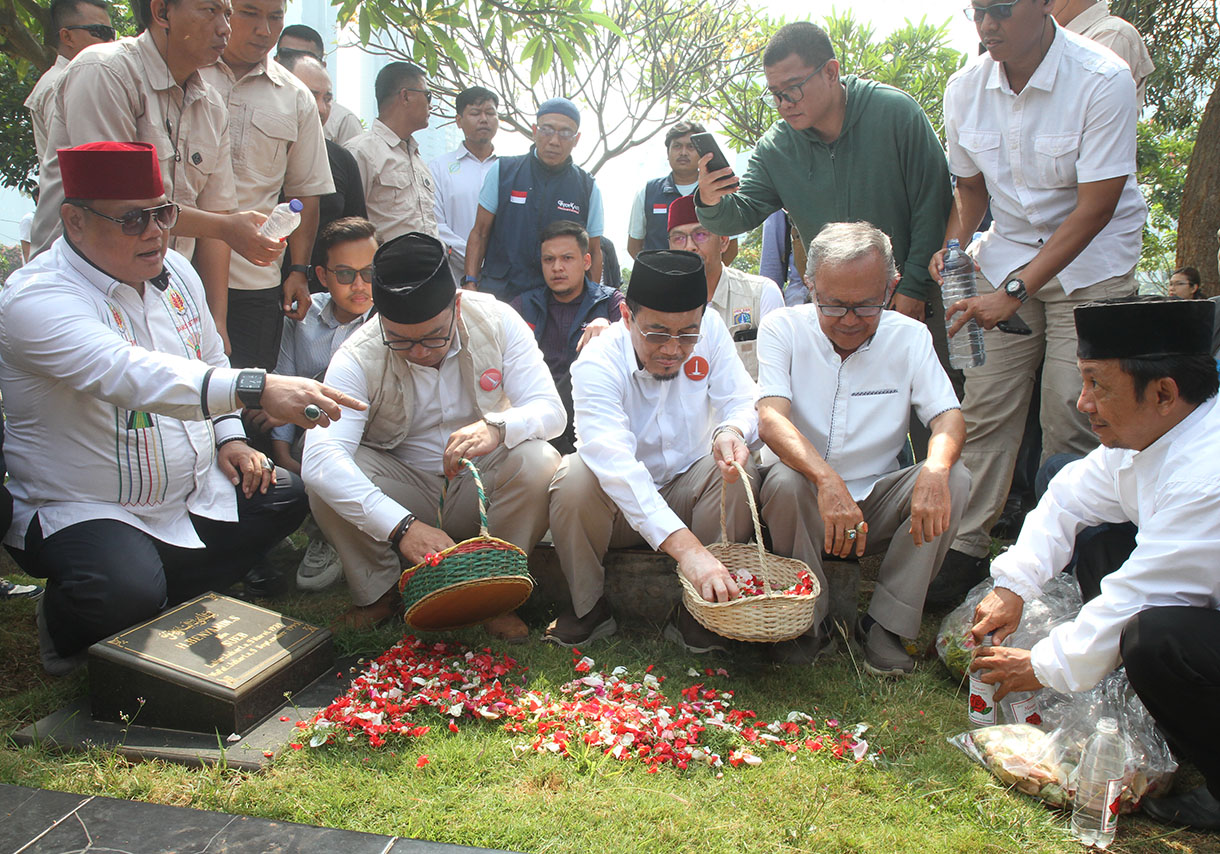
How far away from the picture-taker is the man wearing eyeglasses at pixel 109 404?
3393mm

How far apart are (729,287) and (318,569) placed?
112 inches

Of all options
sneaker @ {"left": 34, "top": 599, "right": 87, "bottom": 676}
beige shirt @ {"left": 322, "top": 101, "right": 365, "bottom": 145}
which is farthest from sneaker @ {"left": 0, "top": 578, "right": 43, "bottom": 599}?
beige shirt @ {"left": 322, "top": 101, "right": 365, "bottom": 145}

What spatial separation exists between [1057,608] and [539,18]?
375cm

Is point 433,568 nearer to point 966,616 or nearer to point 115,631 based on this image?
point 115,631

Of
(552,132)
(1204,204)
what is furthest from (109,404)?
(1204,204)

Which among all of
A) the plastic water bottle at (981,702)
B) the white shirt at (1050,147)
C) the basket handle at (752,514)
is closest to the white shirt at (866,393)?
the basket handle at (752,514)

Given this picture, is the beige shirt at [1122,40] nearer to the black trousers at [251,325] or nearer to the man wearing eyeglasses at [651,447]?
the man wearing eyeglasses at [651,447]

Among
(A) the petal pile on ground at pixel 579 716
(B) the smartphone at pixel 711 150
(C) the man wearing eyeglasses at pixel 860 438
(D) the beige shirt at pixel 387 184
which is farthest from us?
(D) the beige shirt at pixel 387 184

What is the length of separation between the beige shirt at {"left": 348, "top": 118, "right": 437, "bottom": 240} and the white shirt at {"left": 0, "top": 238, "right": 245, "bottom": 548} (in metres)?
2.33

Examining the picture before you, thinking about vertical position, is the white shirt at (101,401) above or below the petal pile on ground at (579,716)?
above

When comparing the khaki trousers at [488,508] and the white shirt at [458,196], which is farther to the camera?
the white shirt at [458,196]

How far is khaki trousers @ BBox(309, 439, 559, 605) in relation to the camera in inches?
156

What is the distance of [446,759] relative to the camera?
114 inches

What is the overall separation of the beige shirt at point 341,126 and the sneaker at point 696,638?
4295 millimetres
